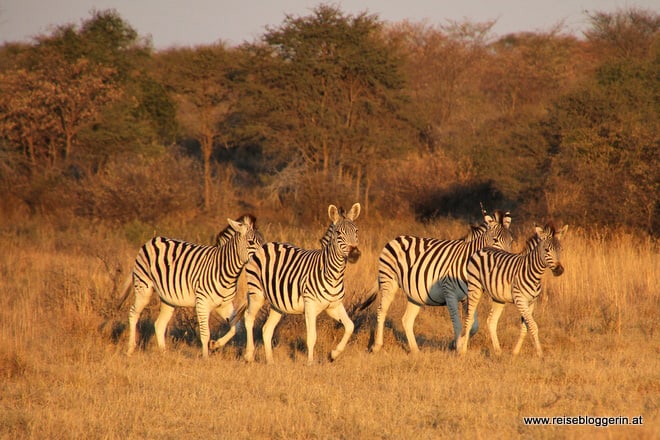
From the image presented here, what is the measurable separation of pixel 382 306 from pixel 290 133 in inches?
614

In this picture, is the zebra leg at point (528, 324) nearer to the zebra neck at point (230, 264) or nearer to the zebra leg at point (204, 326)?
the zebra neck at point (230, 264)

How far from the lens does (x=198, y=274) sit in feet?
30.9

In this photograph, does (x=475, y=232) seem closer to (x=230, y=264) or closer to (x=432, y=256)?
(x=432, y=256)

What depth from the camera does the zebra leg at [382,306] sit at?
9672 millimetres

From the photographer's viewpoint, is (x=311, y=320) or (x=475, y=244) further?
(x=475, y=244)

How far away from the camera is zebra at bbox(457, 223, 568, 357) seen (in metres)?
8.76

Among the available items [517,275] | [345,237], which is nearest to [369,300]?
[345,237]

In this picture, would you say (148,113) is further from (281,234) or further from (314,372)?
(314,372)

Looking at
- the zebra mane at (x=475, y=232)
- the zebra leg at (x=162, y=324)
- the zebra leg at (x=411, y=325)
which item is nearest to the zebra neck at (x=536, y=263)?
the zebra mane at (x=475, y=232)

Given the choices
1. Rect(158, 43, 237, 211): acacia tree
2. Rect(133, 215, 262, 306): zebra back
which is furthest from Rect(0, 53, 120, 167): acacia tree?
Rect(133, 215, 262, 306): zebra back

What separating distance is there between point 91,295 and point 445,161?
1549cm

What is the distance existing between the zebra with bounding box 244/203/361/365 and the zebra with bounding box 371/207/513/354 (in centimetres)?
112

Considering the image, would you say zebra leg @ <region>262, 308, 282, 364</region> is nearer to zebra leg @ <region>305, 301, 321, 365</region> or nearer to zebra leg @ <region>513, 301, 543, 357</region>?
zebra leg @ <region>305, 301, 321, 365</region>

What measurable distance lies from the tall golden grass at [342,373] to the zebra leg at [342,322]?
0.57 ft
